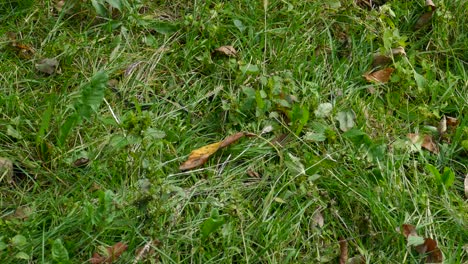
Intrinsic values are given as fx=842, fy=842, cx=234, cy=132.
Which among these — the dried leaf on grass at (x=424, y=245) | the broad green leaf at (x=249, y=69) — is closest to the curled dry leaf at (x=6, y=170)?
the broad green leaf at (x=249, y=69)

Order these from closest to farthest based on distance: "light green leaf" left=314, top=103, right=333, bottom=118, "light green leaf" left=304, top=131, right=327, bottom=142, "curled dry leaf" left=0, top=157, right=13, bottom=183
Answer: "curled dry leaf" left=0, top=157, right=13, bottom=183 → "light green leaf" left=304, top=131, right=327, bottom=142 → "light green leaf" left=314, top=103, right=333, bottom=118

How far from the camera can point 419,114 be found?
11.0 ft

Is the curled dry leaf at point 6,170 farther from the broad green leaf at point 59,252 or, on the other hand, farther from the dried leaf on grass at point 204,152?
the dried leaf on grass at point 204,152

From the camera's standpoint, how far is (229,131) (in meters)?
3.13

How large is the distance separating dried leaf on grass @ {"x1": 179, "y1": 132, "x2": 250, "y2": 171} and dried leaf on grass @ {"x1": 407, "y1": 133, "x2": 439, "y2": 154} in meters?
0.64

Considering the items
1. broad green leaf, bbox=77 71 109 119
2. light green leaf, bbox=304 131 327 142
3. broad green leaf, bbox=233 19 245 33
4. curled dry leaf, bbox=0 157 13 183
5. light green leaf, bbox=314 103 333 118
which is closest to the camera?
curled dry leaf, bbox=0 157 13 183

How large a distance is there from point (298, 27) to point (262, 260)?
1.25m

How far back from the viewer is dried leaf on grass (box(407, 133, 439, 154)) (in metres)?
3.19

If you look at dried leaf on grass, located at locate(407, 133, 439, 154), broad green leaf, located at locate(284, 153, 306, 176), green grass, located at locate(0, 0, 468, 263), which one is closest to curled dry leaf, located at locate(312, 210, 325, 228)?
green grass, located at locate(0, 0, 468, 263)

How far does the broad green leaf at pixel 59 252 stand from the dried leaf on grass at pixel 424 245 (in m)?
1.09

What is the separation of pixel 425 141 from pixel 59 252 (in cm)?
147

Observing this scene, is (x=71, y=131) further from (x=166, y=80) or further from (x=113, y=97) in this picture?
(x=166, y=80)

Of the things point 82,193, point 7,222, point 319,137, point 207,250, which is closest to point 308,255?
point 207,250

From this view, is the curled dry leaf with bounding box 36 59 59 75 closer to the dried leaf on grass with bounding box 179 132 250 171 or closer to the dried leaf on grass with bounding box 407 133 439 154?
the dried leaf on grass with bounding box 179 132 250 171
